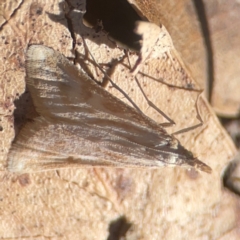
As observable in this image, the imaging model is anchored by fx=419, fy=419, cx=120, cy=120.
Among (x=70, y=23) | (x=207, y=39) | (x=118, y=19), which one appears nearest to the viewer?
(x=70, y=23)

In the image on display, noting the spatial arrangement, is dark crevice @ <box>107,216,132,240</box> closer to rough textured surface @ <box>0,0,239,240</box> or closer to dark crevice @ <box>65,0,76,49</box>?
rough textured surface @ <box>0,0,239,240</box>

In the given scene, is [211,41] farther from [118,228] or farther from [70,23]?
[118,228]

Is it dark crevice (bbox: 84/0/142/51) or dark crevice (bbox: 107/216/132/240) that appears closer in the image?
dark crevice (bbox: 84/0/142/51)

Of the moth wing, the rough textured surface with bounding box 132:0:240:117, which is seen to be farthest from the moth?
the rough textured surface with bounding box 132:0:240:117

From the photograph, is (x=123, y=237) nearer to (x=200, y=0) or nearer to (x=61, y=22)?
(x=61, y=22)

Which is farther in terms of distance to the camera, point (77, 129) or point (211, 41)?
point (211, 41)

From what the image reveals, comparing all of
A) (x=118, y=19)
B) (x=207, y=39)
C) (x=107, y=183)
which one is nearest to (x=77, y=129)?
(x=107, y=183)
